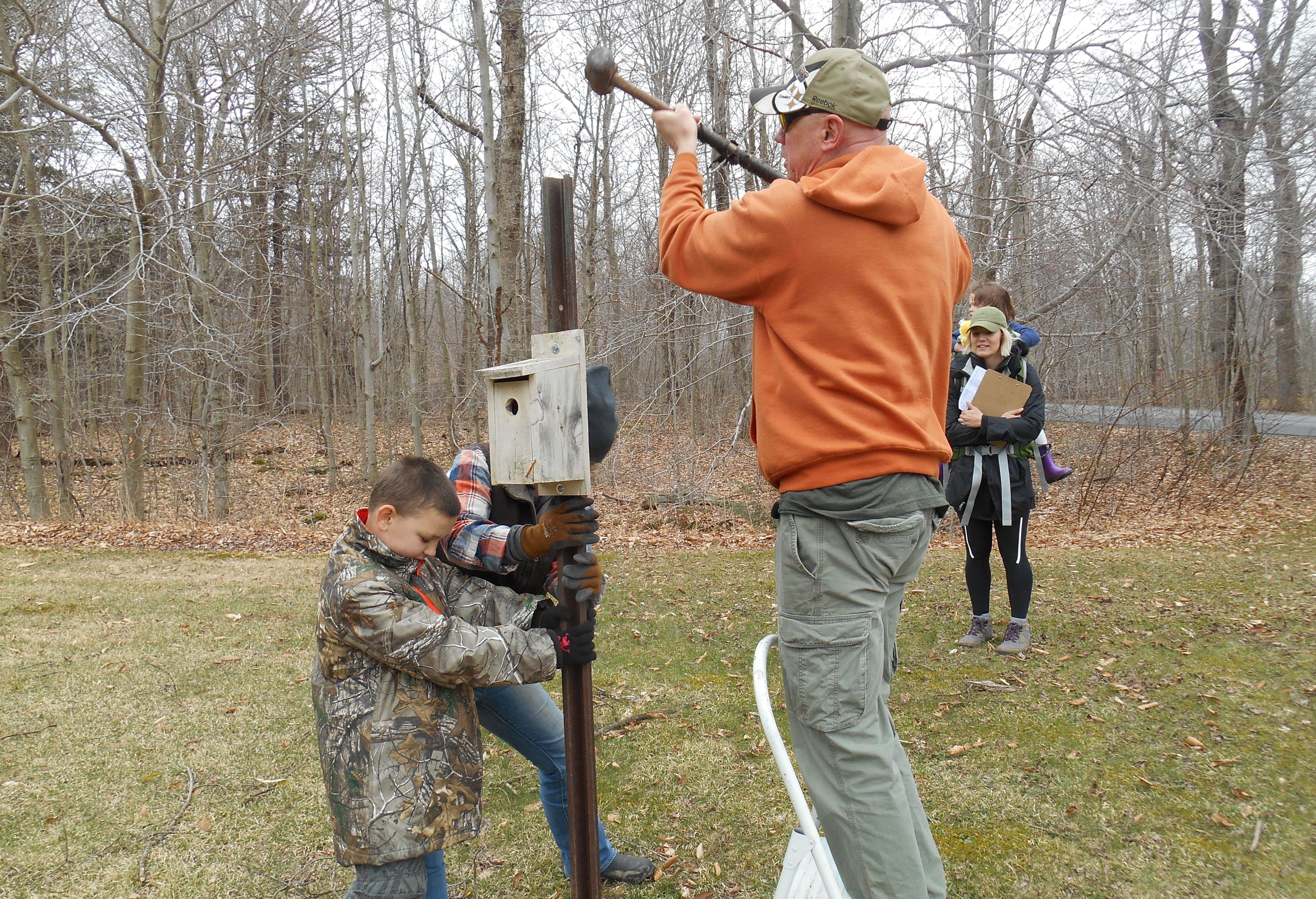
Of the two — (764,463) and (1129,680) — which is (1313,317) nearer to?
(1129,680)

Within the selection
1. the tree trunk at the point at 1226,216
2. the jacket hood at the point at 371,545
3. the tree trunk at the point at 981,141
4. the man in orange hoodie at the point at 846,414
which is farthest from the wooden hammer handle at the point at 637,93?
the tree trunk at the point at 981,141

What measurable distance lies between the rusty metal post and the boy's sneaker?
2.43 feet

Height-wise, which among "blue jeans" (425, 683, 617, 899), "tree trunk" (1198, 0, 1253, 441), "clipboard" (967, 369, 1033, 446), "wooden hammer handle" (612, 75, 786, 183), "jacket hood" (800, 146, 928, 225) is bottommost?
"blue jeans" (425, 683, 617, 899)

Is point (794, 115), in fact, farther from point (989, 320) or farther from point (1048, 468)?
point (1048, 468)

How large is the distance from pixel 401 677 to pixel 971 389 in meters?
3.80

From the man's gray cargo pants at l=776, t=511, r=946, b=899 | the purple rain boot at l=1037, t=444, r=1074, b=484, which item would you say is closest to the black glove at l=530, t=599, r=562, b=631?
the man's gray cargo pants at l=776, t=511, r=946, b=899

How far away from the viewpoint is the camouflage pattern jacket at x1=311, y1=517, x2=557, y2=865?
216cm

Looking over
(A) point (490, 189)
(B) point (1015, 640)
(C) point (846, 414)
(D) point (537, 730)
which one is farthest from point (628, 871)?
(A) point (490, 189)

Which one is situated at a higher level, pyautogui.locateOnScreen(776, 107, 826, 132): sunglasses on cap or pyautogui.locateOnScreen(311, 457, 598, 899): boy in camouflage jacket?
pyautogui.locateOnScreen(776, 107, 826, 132): sunglasses on cap

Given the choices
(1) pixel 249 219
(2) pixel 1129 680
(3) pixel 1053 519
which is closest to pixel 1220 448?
(3) pixel 1053 519

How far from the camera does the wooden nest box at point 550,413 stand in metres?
2.19

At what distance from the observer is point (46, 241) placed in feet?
48.7

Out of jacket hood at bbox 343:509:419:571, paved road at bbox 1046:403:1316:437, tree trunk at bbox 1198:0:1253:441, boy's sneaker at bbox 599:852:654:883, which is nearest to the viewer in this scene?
jacket hood at bbox 343:509:419:571

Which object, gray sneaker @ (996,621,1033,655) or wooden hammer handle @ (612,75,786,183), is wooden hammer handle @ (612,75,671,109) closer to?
wooden hammer handle @ (612,75,786,183)
